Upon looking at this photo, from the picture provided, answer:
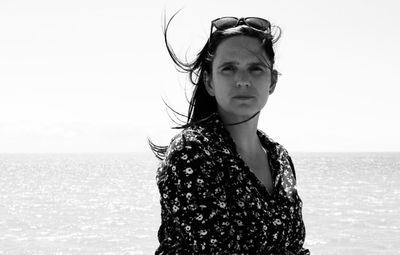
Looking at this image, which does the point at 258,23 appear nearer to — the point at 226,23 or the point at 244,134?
the point at 226,23

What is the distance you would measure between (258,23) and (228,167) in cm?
56

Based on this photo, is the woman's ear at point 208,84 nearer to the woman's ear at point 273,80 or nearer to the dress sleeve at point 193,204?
the woman's ear at point 273,80

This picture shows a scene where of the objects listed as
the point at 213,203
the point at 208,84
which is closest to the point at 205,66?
the point at 208,84

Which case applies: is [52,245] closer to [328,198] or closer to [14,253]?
[14,253]

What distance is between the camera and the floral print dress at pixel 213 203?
2066mm

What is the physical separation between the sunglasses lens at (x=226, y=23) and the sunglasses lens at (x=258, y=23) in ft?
0.17

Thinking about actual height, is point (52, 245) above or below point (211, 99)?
below

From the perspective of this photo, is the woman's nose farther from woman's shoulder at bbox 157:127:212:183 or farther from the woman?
woman's shoulder at bbox 157:127:212:183

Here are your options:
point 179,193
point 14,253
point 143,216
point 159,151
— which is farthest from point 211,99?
point 143,216

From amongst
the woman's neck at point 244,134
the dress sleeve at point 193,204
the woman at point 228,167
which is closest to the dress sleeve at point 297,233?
the woman at point 228,167

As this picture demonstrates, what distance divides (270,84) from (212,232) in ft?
2.08

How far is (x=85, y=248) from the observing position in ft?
58.1

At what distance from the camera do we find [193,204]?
2.06 metres

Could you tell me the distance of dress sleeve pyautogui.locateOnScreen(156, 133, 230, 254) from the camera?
206cm
